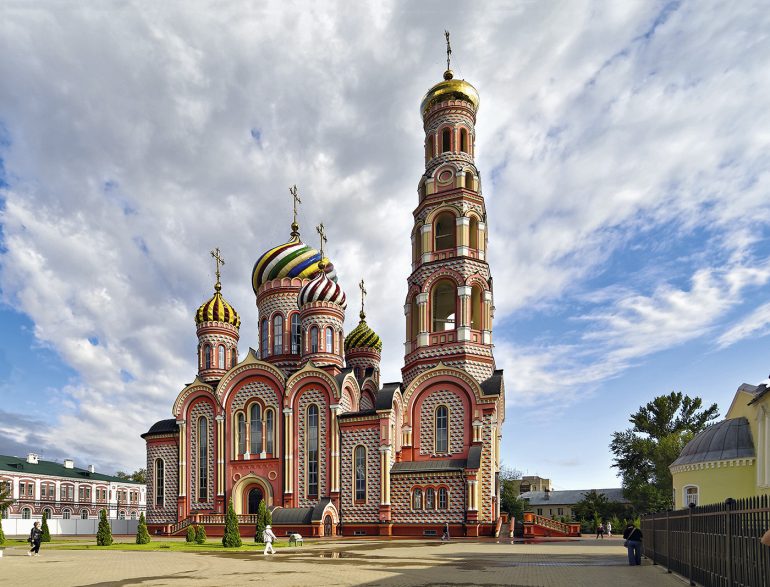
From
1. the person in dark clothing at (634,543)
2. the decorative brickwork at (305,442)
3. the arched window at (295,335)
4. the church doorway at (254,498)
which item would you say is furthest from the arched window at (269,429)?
the person in dark clothing at (634,543)

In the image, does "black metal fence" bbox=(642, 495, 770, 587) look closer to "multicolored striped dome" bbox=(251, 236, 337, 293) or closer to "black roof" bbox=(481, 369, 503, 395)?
"black roof" bbox=(481, 369, 503, 395)

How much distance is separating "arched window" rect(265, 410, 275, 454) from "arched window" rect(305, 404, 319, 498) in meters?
2.42

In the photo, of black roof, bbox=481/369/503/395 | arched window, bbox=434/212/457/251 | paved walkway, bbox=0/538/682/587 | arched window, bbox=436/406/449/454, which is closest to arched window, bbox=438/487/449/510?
arched window, bbox=436/406/449/454

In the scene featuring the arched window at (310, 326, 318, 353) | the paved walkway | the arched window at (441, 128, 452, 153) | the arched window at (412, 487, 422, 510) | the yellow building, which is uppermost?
the arched window at (441, 128, 452, 153)

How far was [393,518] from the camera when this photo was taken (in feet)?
112

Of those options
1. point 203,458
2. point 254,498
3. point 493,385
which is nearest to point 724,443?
point 493,385

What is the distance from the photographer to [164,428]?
42.8m

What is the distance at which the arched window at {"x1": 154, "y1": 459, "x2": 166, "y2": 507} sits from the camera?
4175 cm

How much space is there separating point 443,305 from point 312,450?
11.4 meters

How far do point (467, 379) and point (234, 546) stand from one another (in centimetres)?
1425

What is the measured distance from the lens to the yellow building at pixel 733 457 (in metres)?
23.2

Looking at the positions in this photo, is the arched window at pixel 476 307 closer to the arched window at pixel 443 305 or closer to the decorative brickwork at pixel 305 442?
the arched window at pixel 443 305

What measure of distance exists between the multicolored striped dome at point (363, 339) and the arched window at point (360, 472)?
11.0 meters

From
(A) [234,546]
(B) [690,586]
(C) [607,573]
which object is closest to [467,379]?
(A) [234,546]
